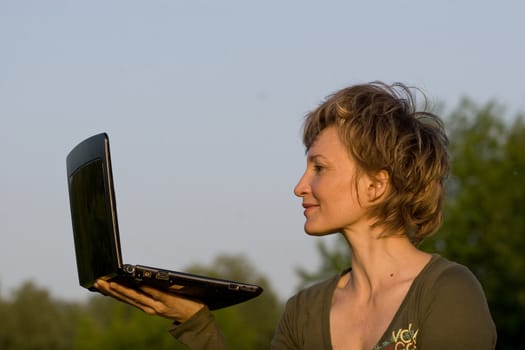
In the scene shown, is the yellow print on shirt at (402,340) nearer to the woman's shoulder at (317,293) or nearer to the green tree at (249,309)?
the woman's shoulder at (317,293)

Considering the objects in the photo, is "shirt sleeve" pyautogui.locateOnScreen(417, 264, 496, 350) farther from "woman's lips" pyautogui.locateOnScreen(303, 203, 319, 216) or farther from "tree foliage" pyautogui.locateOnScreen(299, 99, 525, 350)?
"tree foliage" pyautogui.locateOnScreen(299, 99, 525, 350)

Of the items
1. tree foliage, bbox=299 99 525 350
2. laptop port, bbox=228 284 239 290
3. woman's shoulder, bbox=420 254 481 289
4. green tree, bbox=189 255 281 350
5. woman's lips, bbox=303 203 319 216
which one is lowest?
green tree, bbox=189 255 281 350

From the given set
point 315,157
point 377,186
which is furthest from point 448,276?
point 315,157

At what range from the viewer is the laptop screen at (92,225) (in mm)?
3639

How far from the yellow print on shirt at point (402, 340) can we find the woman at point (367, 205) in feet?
0.29

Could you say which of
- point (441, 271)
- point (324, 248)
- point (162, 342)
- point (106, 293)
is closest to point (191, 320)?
point (106, 293)

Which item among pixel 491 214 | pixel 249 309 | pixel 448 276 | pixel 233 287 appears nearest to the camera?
pixel 448 276

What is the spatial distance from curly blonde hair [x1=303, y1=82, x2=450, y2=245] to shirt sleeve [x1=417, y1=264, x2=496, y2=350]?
1.43 feet

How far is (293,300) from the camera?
443cm

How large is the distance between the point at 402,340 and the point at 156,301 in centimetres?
102

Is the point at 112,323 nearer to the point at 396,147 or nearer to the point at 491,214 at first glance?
the point at 491,214

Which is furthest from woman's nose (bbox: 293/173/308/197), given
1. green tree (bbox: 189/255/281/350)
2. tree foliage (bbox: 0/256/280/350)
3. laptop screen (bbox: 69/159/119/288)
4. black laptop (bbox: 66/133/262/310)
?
green tree (bbox: 189/255/281/350)

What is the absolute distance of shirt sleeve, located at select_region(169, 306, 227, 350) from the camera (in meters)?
4.17

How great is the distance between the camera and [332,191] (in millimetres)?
4082
